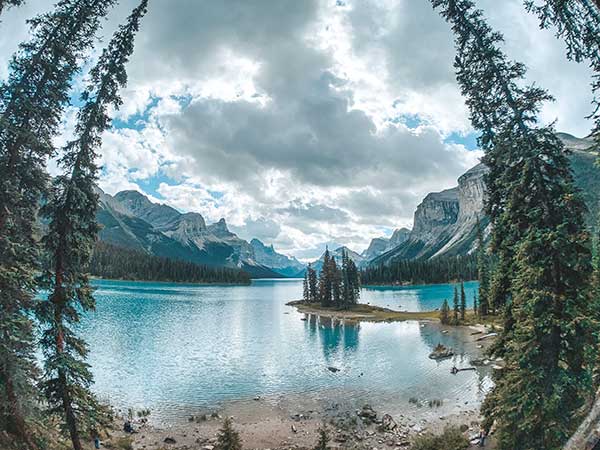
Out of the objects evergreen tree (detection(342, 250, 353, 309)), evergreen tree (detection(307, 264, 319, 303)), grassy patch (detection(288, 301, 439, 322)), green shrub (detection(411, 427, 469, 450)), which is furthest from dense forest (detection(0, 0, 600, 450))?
evergreen tree (detection(307, 264, 319, 303))

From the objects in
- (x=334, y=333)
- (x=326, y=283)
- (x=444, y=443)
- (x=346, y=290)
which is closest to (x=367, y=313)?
(x=346, y=290)

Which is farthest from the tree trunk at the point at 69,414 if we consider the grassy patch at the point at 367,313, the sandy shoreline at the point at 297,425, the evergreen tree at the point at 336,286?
the evergreen tree at the point at 336,286

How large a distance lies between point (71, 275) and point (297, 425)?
2328 centimetres

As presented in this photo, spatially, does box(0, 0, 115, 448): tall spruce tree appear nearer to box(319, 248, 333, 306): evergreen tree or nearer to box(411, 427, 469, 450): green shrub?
box(411, 427, 469, 450): green shrub

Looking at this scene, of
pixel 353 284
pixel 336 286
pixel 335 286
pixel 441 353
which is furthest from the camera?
pixel 353 284

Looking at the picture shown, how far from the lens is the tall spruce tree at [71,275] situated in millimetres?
16422

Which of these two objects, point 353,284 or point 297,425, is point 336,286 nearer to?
point 353,284

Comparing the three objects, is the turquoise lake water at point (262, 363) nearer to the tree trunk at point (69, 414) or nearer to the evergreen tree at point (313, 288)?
the tree trunk at point (69, 414)

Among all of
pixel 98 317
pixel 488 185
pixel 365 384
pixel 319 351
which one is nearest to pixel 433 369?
pixel 365 384

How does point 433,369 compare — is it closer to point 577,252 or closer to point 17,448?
point 577,252

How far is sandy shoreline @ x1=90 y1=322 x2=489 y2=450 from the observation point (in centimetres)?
2750

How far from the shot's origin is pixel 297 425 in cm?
3155

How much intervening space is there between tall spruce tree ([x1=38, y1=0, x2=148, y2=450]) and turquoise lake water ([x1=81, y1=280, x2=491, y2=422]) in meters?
12.7

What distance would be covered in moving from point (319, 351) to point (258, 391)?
23.5m
